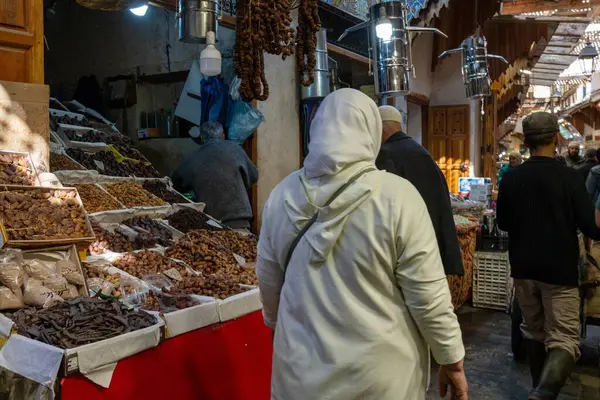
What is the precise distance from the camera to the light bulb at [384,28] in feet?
16.4

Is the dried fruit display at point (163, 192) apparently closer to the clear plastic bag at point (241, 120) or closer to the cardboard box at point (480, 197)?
the clear plastic bag at point (241, 120)

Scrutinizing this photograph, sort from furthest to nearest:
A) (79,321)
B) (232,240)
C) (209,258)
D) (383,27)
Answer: (383,27) → (232,240) → (209,258) → (79,321)

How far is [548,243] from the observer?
3389 millimetres

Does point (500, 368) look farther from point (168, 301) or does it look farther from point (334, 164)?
point (334, 164)

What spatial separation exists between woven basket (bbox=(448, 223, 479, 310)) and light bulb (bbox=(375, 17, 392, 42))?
1.91 meters

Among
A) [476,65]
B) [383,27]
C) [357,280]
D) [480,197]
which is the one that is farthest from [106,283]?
[480,197]

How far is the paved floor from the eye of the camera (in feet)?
12.8

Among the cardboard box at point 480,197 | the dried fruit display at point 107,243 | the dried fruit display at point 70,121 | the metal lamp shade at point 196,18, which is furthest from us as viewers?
the cardboard box at point 480,197

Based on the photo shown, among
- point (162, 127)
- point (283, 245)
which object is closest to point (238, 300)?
point (283, 245)

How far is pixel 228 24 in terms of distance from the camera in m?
5.56

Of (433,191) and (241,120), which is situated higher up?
(241,120)

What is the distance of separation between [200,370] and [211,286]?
0.59 meters

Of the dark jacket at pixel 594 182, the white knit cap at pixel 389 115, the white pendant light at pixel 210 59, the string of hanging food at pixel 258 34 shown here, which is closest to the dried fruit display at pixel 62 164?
the white pendant light at pixel 210 59

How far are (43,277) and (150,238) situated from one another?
1.15 meters
